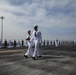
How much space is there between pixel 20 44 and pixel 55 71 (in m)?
54.3

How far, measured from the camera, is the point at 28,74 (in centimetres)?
971

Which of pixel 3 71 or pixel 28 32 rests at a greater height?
pixel 28 32

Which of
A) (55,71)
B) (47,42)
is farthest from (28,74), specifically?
(47,42)

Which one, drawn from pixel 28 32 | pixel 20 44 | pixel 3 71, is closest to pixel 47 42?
pixel 20 44

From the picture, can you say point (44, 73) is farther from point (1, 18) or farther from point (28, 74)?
point (1, 18)

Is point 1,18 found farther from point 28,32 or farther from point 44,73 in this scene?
point 44,73

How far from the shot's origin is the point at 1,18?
6431 centimetres

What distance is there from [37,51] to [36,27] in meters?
1.75

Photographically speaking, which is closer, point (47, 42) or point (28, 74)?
point (28, 74)

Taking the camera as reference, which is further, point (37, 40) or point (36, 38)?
point (36, 38)

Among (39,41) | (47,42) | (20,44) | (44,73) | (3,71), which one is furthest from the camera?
(47,42)

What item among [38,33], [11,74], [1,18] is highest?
[1,18]

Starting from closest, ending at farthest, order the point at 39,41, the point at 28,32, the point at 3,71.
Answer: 1. the point at 3,71
2. the point at 39,41
3. the point at 28,32

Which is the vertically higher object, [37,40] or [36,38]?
[36,38]
